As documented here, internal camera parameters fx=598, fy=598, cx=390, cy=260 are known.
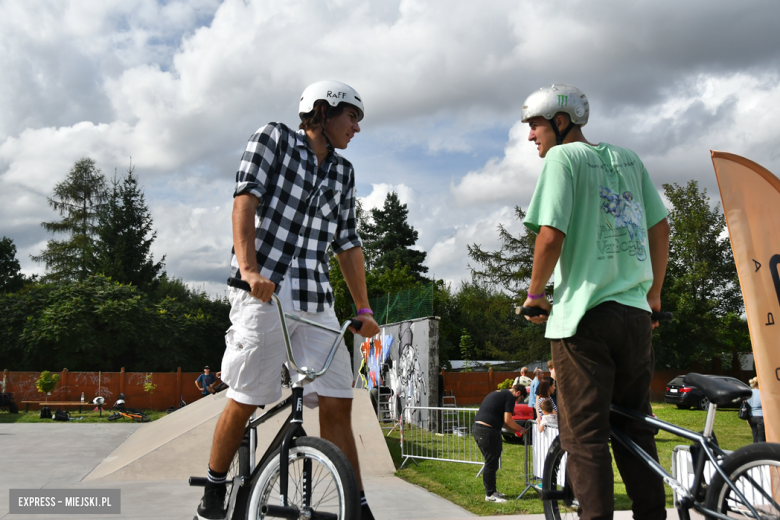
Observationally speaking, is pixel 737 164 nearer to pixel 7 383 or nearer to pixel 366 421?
pixel 366 421

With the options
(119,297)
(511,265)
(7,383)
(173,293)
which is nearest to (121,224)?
(119,297)

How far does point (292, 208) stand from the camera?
9.01 ft

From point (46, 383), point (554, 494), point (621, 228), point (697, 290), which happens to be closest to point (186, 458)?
point (554, 494)

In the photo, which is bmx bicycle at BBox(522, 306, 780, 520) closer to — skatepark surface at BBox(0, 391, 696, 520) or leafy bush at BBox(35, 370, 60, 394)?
skatepark surface at BBox(0, 391, 696, 520)

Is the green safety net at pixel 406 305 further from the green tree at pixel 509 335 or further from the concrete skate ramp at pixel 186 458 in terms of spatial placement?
the green tree at pixel 509 335

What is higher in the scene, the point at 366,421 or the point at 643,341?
the point at 643,341

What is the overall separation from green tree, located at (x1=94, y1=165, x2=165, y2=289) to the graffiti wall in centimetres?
2546

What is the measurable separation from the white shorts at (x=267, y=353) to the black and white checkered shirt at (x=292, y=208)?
0.30 ft

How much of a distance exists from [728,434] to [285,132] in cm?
1724

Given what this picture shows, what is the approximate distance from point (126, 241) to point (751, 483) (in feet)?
147

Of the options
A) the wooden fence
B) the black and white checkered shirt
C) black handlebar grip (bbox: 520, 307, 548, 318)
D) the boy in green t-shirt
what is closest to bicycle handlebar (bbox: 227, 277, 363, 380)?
the black and white checkered shirt

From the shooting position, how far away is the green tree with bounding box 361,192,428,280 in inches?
2156

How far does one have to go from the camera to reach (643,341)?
7.84ft

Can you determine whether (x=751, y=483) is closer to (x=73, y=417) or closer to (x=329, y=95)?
(x=329, y=95)
